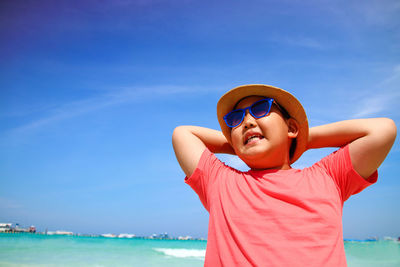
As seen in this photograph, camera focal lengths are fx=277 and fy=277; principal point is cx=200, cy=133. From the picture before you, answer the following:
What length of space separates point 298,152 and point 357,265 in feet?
41.5

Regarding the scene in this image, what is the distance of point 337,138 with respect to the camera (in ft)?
6.50

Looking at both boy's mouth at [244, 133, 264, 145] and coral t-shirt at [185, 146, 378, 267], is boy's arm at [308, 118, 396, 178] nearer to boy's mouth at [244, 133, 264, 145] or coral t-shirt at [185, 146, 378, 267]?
coral t-shirt at [185, 146, 378, 267]

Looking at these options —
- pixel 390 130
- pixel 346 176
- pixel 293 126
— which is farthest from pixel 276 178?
pixel 390 130

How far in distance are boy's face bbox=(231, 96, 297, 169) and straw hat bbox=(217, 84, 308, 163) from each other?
0.34 feet

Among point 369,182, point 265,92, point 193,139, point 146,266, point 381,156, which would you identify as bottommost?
point 146,266

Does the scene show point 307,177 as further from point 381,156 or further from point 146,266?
point 146,266

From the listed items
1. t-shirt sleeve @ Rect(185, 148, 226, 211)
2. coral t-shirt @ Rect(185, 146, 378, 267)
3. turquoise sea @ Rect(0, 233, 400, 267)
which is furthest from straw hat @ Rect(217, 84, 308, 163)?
turquoise sea @ Rect(0, 233, 400, 267)

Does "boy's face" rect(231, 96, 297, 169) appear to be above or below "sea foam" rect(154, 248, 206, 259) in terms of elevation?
above

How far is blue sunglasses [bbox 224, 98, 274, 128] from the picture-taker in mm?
1953

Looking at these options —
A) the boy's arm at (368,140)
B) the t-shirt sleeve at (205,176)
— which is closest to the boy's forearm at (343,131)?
the boy's arm at (368,140)

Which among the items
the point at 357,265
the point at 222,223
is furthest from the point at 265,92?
the point at 357,265

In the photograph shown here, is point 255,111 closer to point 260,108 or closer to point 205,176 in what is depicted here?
point 260,108

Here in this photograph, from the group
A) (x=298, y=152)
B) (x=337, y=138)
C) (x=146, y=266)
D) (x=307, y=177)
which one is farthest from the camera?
(x=146, y=266)

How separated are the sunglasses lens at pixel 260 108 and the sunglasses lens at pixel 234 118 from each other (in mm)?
106
